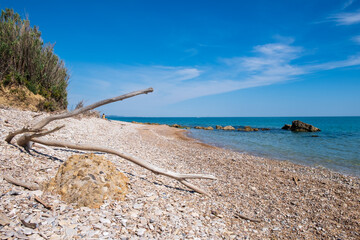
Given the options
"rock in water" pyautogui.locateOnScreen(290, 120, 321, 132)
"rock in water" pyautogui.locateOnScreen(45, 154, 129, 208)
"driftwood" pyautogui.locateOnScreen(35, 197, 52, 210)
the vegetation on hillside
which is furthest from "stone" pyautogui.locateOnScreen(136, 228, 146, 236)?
"rock in water" pyautogui.locateOnScreen(290, 120, 321, 132)

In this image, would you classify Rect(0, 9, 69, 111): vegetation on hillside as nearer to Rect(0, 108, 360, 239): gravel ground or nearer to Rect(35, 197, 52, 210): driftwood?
Rect(0, 108, 360, 239): gravel ground

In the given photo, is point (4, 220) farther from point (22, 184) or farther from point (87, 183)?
point (87, 183)

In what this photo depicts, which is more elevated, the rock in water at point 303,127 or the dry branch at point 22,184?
the dry branch at point 22,184

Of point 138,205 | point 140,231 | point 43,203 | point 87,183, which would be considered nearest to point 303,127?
point 138,205

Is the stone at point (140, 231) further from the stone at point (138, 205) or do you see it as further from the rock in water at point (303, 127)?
the rock in water at point (303, 127)

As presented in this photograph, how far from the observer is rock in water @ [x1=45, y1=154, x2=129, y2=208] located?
397 cm

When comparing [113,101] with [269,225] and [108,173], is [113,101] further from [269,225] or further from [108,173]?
[269,225]

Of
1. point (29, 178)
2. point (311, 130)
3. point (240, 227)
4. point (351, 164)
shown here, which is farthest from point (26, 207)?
point (311, 130)

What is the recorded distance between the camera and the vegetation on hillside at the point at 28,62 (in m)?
12.5

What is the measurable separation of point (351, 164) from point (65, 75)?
23.4 m

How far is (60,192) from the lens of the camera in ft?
13.3

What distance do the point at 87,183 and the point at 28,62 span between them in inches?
544

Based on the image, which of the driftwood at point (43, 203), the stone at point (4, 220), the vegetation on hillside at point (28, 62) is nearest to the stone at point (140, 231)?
the driftwood at point (43, 203)

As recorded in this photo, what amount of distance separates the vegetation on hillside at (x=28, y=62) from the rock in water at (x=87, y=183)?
11.6 m
